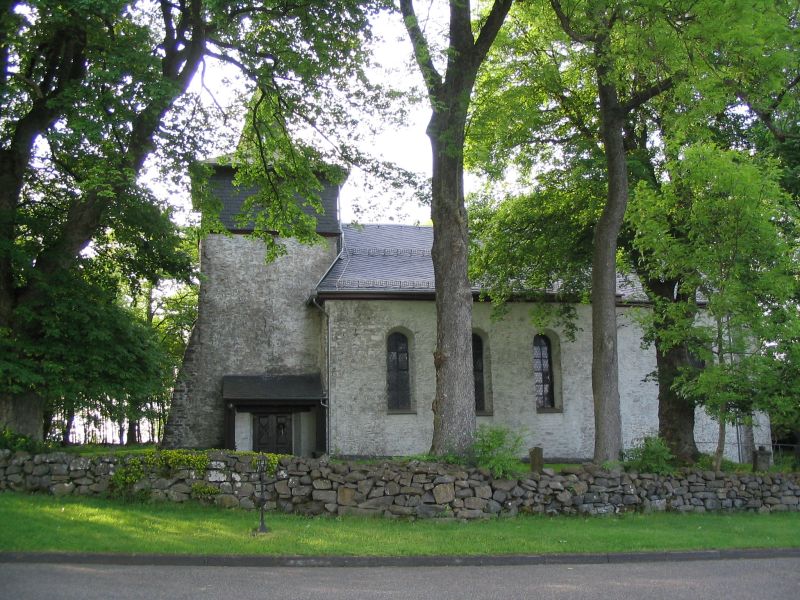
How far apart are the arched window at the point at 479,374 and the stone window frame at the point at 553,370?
1683 millimetres

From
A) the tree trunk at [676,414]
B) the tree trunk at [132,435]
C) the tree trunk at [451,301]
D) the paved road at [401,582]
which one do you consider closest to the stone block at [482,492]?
the tree trunk at [451,301]

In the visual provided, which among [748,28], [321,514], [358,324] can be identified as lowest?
[321,514]

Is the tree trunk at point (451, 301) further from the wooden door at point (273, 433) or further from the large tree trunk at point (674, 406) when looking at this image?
the wooden door at point (273, 433)

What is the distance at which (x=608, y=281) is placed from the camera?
674 inches

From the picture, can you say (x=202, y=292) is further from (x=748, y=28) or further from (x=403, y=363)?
(x=748, y=28)

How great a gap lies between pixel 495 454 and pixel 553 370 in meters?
11.7

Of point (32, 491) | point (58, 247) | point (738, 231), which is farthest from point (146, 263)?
point (738, 231)

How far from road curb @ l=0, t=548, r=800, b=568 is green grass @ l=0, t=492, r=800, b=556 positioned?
172 millimetres

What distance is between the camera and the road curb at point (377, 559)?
369 inches

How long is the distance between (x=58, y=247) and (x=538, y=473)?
10732 mm

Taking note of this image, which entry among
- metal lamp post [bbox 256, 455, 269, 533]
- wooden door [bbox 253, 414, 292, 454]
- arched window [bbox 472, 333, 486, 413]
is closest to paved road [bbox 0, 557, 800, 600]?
metal lamp post [bbox 256, 455, 269, 533]

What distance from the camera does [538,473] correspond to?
13.9 m

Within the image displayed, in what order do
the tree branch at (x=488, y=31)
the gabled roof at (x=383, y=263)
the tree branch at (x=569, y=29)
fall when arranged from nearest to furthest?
the tree branch at (x=569, y=29), the tree branch at (x=488, y=31), the gabled roof at (x=383, y=263)

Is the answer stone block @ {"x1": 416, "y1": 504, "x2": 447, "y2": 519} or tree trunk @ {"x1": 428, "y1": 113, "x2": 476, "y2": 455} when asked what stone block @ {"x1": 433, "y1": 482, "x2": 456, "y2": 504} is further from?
tree trunk @ {"x1": 428, "y1": 113, "x2": 476, "y2": 455}
